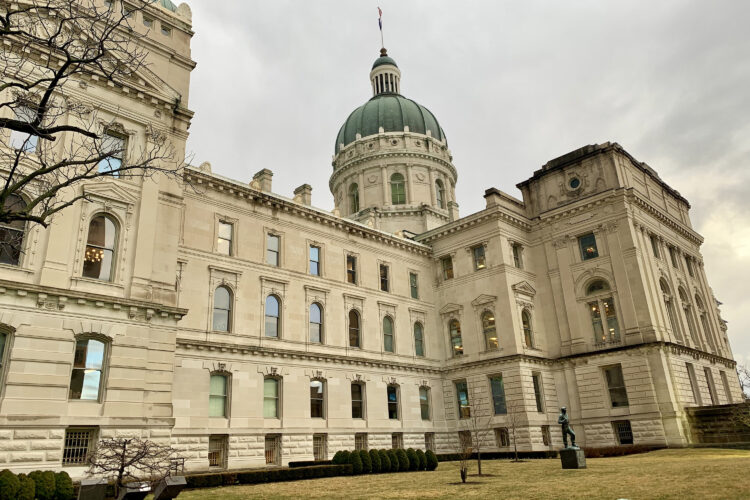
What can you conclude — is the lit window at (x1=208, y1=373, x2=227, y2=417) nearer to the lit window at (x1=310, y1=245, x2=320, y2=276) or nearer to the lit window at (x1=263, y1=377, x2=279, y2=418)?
the lit window at (x1=263, y1=377, x2=279, y2=418)

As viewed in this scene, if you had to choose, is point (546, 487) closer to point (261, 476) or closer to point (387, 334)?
point (261, 476)

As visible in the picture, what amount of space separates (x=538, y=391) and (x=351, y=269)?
16.7 meters

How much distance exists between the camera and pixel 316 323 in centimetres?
3650

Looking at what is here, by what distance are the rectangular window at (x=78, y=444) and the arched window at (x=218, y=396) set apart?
31.8ft

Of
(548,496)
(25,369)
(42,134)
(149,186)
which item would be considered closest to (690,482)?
(548,496)

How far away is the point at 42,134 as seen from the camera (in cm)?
1138

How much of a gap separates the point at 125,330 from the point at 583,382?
31.6m

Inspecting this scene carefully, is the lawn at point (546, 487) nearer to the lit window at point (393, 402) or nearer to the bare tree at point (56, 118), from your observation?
the bare tree at point (56, 118)

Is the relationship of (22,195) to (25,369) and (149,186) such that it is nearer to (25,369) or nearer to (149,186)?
(149,186)

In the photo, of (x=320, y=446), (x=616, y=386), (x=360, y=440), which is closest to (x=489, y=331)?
(x=616, y=386)

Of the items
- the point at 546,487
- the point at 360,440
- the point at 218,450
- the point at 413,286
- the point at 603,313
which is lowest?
the point at 546,487

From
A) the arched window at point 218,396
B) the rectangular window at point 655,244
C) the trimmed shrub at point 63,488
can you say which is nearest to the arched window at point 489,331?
the rectangular window at point 655,244

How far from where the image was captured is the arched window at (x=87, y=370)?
65.6ft

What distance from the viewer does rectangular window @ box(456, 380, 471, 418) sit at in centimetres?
4100
